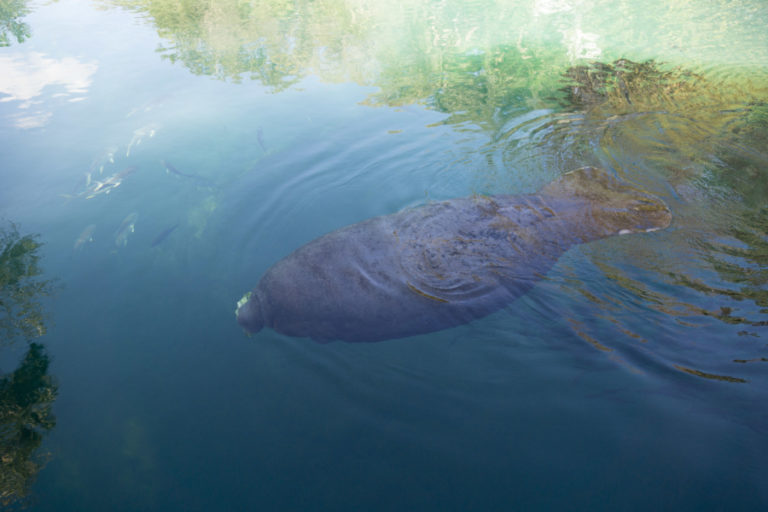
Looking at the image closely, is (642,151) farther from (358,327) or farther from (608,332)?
(358,327)

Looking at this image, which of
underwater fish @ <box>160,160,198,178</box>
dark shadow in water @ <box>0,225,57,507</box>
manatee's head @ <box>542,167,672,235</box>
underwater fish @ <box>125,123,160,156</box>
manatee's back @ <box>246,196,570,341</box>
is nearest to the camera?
dark shadow in water @ <box>0,225,57,507</box>

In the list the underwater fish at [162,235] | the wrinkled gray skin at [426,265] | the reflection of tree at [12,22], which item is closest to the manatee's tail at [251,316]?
the wrinkled gray skin at [426,265]

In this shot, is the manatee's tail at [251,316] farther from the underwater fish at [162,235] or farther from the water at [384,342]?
the underwater fish at [162,235]

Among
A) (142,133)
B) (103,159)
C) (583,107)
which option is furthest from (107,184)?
(583,107)

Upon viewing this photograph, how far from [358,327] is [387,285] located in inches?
15.7

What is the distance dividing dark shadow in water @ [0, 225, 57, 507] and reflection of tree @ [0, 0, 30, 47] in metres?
9.99

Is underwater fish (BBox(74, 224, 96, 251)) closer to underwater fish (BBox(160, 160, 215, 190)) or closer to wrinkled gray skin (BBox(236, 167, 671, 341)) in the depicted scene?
underwater fish (BBox(160, 160, 215, 190))

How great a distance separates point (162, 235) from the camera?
4.72 metres

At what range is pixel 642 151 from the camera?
5.09 m

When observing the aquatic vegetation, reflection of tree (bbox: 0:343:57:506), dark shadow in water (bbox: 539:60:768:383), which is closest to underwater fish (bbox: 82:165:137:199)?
the aquatic vegetation

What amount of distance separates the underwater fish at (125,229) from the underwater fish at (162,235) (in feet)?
1.14

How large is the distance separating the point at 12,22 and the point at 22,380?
14315 mm

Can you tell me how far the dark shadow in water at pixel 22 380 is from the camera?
2681mm

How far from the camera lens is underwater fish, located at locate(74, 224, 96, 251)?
184 inches
